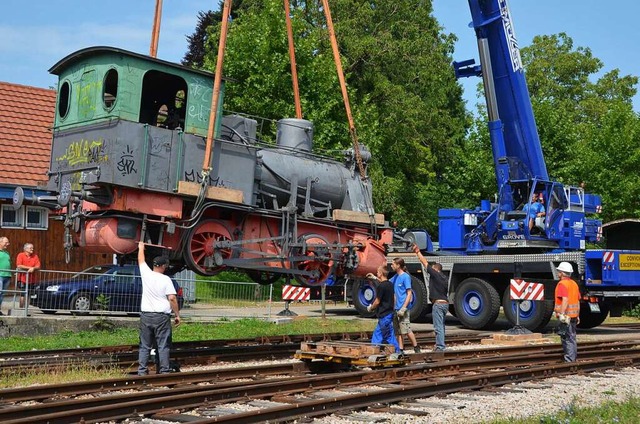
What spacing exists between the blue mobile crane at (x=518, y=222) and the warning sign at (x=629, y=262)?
0.02m

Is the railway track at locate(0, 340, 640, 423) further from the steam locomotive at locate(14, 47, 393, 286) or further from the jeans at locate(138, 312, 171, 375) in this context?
the steam locomotive at locate(14, 47, 393, 286)

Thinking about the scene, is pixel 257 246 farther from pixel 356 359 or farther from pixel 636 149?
pixel 636 149

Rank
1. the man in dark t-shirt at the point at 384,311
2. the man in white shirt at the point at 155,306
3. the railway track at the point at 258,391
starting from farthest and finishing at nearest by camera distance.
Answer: the man in dark t-shirt at the point at 384,311, the man in white shirt at the point at 155,306, the railway track at the point at 258,391

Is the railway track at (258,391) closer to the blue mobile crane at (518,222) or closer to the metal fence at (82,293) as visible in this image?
the blue mobile crane at (518,222)

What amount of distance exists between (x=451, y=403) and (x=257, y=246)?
13.8 feet

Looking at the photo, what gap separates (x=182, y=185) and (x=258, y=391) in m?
3.25

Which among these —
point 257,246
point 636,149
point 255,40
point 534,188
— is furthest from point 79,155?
point 636,149

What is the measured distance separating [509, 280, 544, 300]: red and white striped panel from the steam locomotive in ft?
20.9

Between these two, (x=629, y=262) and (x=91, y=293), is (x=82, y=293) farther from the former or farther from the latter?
(x=629, y=262)

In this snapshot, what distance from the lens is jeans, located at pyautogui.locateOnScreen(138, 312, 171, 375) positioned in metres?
11.1

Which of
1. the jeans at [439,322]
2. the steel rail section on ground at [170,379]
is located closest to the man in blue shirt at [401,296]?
the steel rail section on ground at [170,379]

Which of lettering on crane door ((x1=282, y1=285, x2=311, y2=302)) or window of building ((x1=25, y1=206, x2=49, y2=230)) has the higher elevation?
window of building ((x1=25, y1=206, x2=49, y2=230))

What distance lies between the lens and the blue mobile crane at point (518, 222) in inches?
789

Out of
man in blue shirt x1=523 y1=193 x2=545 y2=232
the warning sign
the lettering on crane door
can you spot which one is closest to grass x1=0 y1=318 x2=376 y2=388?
the lettering on crane door
